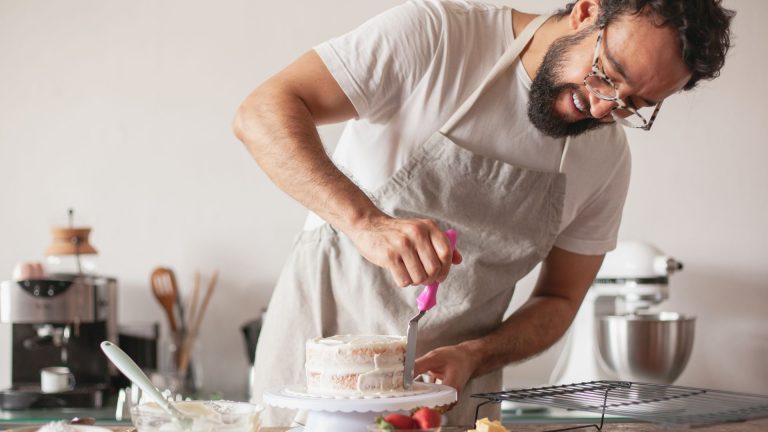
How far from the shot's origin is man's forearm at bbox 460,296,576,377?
157 centimetres

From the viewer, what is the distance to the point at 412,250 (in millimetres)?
1206

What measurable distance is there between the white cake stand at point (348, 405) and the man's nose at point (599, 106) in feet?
1.67

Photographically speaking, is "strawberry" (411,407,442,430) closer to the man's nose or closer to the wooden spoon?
the man's nose

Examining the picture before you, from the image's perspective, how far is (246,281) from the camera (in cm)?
274

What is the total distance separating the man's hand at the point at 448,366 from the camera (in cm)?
138

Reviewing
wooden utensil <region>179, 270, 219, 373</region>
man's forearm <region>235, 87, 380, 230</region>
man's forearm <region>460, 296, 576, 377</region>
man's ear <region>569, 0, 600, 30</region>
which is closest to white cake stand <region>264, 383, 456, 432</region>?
man's forearm <region>235, 87, 380, 230</region>

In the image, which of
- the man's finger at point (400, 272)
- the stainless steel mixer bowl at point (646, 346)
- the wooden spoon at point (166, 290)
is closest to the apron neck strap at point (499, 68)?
the man's finger at point (400, 272)

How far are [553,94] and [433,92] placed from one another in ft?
0.64

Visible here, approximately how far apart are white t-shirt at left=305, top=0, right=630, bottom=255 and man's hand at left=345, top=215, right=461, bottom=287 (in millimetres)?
322

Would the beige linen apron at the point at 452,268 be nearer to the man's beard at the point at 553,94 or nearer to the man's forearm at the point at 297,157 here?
the man's beard at the point at 553,94

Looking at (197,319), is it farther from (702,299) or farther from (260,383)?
(702,299)

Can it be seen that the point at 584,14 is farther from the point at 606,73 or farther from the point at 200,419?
the point at 200,419

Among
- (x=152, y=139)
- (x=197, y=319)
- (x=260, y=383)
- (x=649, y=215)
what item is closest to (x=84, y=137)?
(x=152, y=139)

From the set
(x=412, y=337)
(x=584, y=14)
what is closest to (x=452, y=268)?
(x=412, y=337)
